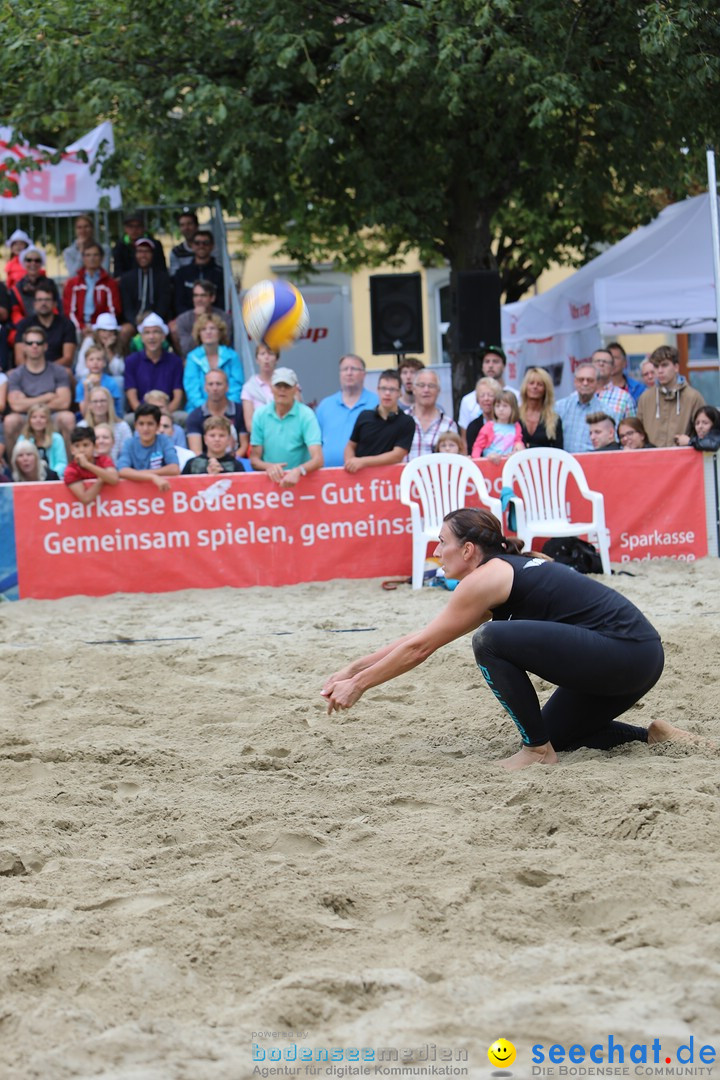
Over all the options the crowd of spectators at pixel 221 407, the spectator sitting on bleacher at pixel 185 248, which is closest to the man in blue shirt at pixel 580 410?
the crowd of spectators at pixel 221 407

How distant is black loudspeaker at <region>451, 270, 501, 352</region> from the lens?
14000 millimetres

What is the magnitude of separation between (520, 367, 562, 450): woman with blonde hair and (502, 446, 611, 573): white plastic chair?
0.23m

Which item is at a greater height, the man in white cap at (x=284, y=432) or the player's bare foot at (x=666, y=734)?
the man in white cap at (x=284, y=432)

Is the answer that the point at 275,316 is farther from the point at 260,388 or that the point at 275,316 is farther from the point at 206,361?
the point at 206,361

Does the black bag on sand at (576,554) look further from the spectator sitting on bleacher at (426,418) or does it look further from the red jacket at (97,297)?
the red jacket at (97,297)

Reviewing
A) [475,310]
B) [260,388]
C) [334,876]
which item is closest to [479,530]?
[334,876]

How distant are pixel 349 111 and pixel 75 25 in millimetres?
3361

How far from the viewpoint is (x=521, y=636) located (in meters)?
5.34

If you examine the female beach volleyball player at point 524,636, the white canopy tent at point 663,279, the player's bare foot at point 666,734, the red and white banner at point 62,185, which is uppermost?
the red and white banner at point 62,185

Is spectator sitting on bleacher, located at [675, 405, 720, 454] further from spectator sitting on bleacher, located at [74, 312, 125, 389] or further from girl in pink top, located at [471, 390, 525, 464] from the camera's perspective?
spectator sitting on bleacher, located at [74, 312, 125, 389]

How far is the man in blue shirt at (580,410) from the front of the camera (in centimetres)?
1154

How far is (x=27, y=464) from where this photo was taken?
11.0m

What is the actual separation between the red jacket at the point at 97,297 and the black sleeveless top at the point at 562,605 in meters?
9.64

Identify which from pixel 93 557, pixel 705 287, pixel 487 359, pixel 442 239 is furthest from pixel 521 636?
pixel 442 239
